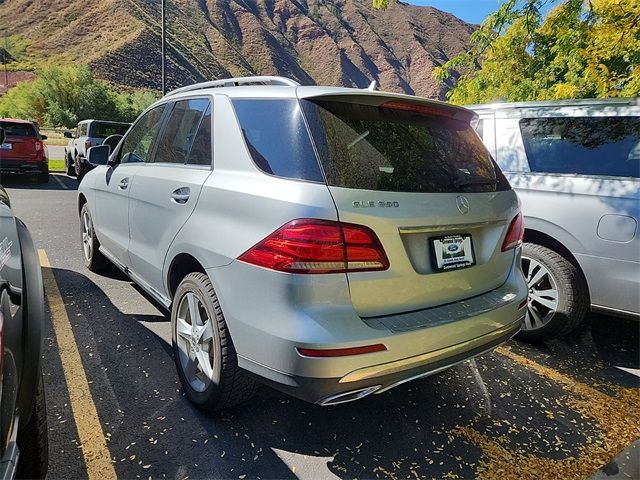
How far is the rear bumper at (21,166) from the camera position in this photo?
1095 centimetres

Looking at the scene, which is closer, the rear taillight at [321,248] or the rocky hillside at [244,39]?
the rear taillight at [321,248]

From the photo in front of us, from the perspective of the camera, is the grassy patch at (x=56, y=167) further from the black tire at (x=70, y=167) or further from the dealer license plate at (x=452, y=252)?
the dealer license plate at (x=452, y=252)

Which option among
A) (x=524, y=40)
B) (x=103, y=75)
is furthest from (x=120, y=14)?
(x=524, y=40)

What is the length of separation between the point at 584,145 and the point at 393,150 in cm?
216

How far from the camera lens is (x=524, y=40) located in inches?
290

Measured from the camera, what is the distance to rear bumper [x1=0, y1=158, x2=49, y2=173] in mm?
10945

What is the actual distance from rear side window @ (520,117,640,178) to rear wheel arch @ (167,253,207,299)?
9.15 feet

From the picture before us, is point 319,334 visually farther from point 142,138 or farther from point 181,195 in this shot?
point 142,138

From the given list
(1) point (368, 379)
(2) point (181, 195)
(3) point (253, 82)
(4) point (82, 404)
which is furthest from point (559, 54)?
(4) point (82, 404)

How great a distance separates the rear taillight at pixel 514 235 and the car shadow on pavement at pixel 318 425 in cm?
100

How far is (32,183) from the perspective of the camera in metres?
12.0

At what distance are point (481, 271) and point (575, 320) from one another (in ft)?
5.31

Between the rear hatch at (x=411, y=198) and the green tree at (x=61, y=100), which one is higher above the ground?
the green tree at (x=61, y=100)

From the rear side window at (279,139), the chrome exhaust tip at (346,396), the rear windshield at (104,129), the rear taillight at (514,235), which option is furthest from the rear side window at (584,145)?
the rear windshield at (104,129)
